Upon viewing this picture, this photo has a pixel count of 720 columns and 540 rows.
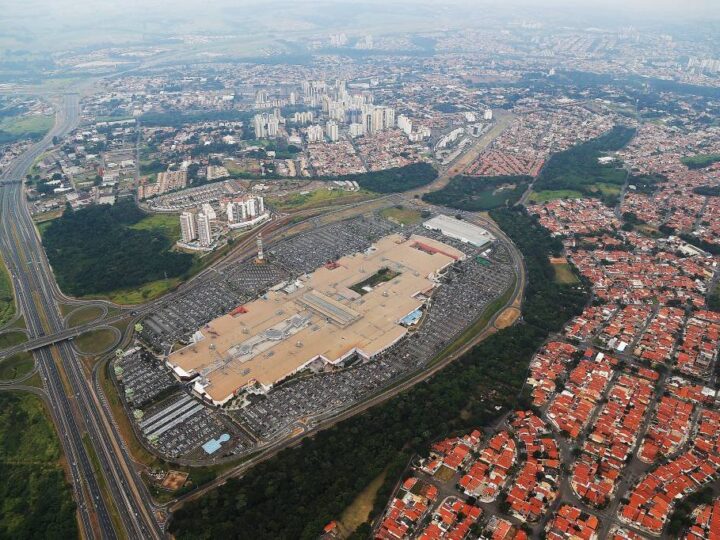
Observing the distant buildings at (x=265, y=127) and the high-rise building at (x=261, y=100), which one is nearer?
the distant buildings at (x=265, y=127)

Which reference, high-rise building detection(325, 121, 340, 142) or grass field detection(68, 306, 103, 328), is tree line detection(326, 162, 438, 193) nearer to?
high-rise building detection(325, 121, 340, 142)

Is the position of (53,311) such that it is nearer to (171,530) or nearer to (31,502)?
(31,502)

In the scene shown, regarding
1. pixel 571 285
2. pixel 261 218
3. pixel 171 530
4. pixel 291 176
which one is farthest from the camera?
pixel 291 176

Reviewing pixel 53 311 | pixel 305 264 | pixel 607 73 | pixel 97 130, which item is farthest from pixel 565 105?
pixel 53 311

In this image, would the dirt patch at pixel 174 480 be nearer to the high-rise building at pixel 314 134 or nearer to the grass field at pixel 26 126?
the high-rise building at pixel 314 134

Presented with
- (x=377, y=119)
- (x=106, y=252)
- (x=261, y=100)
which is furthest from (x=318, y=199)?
(x=261, y=100)

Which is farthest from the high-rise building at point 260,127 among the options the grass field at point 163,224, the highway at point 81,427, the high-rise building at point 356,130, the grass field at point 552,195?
the grass field at point 552,195
